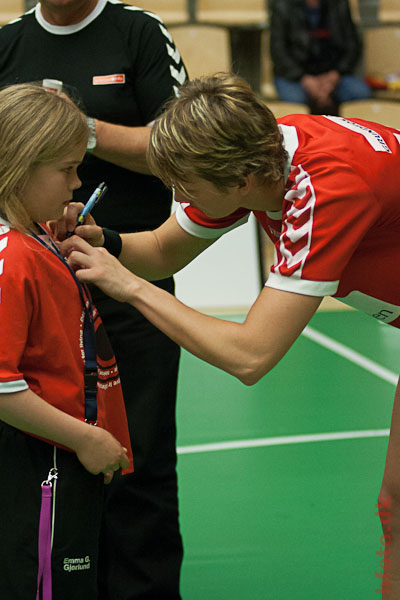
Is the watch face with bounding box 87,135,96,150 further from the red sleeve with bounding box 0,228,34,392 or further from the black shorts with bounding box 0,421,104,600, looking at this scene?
the black shorts with bounding box 0,421,104,600

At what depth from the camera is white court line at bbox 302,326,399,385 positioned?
4.20 meters

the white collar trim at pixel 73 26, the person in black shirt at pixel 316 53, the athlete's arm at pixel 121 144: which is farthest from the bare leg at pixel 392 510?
the person in black shirt at pixel 316 53

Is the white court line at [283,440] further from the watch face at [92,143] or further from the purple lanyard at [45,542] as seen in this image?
the purple lanyard at [45,542]

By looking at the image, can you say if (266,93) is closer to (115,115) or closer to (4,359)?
(115,115)

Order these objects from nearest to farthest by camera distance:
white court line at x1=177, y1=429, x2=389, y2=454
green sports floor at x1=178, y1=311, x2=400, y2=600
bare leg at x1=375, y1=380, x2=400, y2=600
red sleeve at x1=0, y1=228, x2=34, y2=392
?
red sleeve at x1=0, y1=228, x2=34, y2=392, bare leg at x1=375, y1=380, x2=400, y2=600, green sports floor at x1=178, y1=311, x2=400, y2=600, white court line at x1=177, y1=429, x2=389, y2=454

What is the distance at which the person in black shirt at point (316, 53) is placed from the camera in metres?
7.21

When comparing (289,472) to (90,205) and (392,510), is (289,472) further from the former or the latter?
(90,205)

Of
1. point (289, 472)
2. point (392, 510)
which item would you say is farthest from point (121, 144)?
point (289, 472)

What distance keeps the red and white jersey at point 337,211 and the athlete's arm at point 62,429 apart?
A: 48 cm

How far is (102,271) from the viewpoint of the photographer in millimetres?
1612

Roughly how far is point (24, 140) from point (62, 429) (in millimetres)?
577

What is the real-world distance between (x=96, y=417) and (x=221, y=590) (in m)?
1.03

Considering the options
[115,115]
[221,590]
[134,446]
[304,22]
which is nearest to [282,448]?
[221,590]

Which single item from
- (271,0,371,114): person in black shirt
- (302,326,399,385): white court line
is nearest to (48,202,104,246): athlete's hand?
(302,326,399,385): white court line
